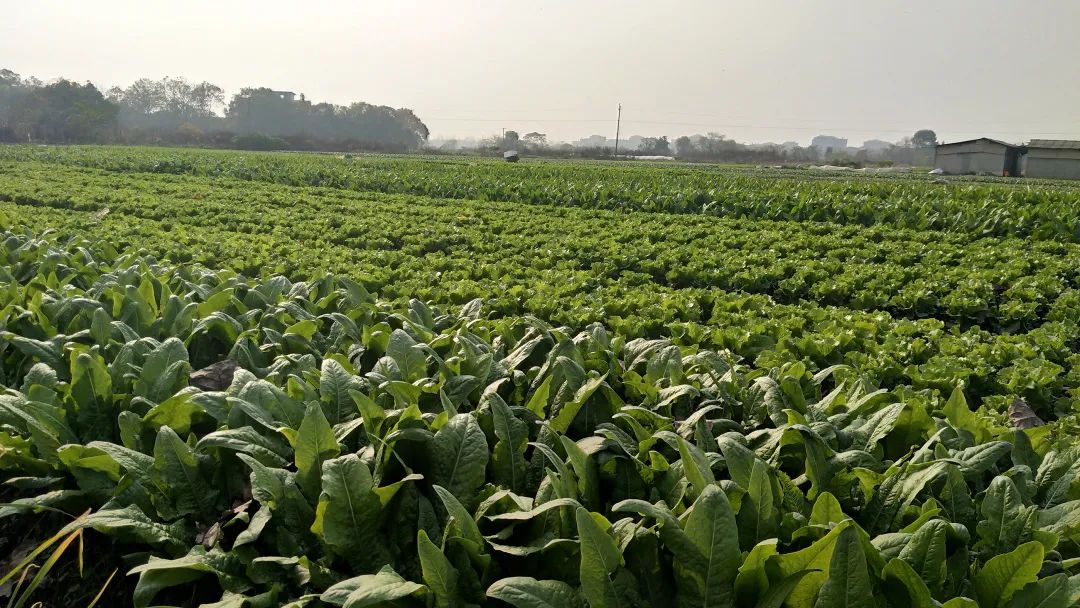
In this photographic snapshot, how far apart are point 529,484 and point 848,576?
1.06 metres

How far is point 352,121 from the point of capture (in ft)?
368

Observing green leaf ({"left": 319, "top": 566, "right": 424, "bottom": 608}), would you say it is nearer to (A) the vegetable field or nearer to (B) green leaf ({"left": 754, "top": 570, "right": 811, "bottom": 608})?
(A) the vegetable field

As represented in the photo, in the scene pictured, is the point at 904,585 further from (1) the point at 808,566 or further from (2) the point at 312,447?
(2) the point at 312,447

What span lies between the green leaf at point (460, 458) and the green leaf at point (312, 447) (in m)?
0.35

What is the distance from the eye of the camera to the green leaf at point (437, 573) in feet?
5.43

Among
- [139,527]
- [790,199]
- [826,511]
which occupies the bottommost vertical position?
[139,527]

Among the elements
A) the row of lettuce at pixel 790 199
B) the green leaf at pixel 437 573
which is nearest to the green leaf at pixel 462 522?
the green leaf at pixel 437 573

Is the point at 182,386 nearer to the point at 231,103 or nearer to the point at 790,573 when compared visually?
the point at 790,573

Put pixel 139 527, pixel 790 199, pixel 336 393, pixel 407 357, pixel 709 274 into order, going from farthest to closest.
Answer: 1. pixel 790 199
2. pixel 709 274
3. pixel 407 357
4. pixel 336 393
5. pixel 139 527

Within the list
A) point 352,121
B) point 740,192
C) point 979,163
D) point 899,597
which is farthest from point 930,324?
point 352,121

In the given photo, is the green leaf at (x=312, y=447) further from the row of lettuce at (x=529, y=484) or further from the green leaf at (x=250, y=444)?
the green leaf at (x=250, y=444)

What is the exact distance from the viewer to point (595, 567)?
161 cm

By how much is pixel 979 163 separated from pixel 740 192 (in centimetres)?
4732

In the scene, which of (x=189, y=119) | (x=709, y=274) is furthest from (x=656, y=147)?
(x=709, y=274)
